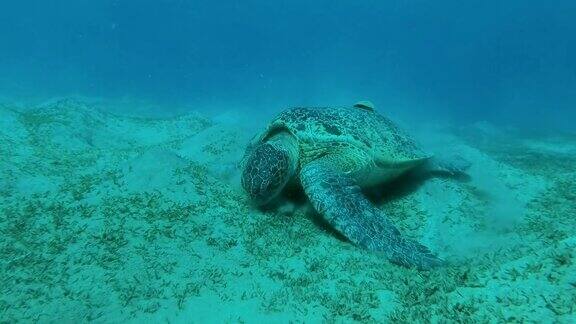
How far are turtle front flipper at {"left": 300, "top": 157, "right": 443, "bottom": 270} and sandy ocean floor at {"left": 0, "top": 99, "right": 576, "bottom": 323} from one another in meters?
0.17

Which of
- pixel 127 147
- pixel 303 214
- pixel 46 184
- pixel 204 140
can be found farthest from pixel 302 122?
pixel 127 147

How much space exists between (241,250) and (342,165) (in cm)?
204

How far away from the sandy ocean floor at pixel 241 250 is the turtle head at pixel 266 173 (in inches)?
9.7

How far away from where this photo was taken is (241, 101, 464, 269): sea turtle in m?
3.90

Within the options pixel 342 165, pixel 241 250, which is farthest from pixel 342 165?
pixel 241 250

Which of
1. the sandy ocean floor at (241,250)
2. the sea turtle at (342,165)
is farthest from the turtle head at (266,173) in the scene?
the sandy ocean floor at (241,250)

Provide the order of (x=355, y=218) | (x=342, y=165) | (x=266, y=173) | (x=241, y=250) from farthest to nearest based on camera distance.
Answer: (x=342, y=165) → (x=266, y=173) → (x=355, y=218) → (x=241, y=250)

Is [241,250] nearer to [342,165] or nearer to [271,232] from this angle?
[271,232]

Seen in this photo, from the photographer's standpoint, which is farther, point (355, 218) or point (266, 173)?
point (266, 173)

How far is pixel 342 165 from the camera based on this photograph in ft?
16.6

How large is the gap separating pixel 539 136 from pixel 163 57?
88.1m

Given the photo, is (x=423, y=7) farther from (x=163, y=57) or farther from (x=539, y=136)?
(x=539, y=136)

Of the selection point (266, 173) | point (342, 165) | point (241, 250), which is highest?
point (342, 165)

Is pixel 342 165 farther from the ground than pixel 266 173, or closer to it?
farther from the ground
